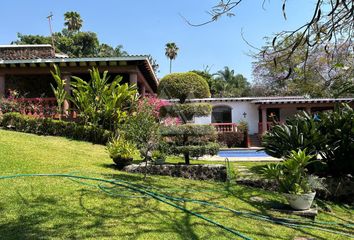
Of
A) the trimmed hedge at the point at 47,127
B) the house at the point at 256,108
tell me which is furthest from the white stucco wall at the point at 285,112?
the trimmed hedge at the point at 47,127

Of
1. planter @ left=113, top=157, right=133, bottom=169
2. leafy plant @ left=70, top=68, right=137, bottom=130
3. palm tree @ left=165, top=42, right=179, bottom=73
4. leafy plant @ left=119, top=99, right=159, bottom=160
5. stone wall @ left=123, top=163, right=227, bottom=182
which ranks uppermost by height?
palm tree @ left=165, top=42, right=179, bottom=73

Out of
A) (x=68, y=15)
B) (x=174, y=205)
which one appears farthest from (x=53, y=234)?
(x=68, y=15)

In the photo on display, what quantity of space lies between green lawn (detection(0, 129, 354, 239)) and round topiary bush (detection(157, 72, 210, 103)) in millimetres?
3569

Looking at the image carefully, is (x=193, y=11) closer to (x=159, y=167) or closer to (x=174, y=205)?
(x=174, y=205)

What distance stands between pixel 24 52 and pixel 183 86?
11.5 meters

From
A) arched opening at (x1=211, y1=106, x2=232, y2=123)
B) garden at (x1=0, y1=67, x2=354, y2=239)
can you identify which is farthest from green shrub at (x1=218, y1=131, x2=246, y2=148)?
garden at (x1=0, y1=67, x2=354, y2=239)

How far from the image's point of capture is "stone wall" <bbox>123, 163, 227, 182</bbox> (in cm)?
895

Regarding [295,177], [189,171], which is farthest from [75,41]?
[295,177]

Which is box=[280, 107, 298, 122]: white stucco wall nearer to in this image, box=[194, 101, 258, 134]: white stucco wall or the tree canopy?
box=[194, 101, 258, 134]: white stucco wall

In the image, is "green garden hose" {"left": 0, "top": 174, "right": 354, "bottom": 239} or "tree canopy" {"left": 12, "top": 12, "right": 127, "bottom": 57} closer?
"green garden hose" {"left": 0, "top": 174, "right": 354, "bottom": 239}

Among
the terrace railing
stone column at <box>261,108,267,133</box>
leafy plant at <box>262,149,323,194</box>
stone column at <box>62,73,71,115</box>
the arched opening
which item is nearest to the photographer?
leafy plant at <box>262,149,323,194</box>

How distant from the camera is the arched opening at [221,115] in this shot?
25.4m

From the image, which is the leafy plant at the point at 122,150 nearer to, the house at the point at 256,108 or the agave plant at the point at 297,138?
the agave plant at the point at 297,138

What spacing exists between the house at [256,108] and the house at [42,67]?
308 inches
